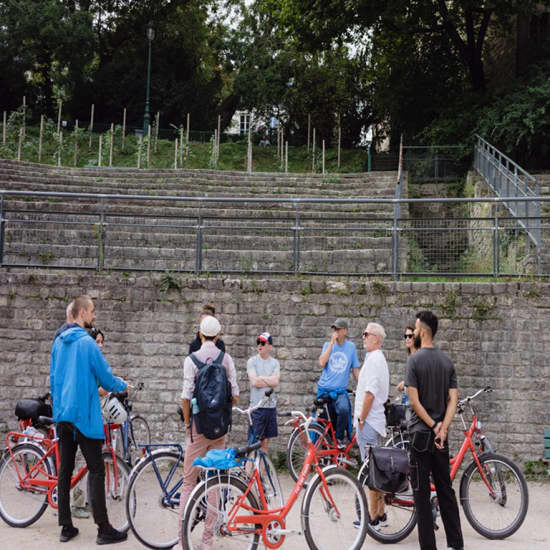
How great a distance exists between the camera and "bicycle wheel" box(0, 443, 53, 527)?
21.2 ft

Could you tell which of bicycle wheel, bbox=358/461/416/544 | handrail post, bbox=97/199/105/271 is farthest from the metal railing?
handrail post, bbox=97/199/105/271

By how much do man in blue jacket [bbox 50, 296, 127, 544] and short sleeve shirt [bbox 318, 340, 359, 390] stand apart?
10.4 ft

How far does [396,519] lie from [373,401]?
43.5 inches

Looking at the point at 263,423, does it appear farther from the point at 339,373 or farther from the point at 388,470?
the point at 388,470

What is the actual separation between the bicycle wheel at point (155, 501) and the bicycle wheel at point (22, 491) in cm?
113

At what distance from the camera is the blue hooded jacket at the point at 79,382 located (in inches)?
231

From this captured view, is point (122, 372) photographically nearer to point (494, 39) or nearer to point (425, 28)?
point (425, 28)

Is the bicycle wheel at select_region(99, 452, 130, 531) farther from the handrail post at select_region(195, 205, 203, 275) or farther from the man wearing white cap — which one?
the handrail post at select_region(195, 205, 203, 275)

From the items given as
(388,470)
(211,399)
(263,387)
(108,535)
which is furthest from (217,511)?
(263,387)

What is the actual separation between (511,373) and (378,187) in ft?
32.4

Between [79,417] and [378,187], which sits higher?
[378,187]

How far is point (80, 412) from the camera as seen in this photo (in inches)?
230

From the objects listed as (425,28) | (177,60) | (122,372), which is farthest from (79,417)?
(177,60)

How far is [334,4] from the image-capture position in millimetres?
22906
